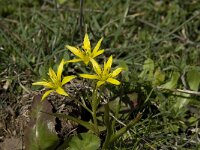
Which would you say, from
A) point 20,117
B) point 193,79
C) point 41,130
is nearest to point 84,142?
point 41,130

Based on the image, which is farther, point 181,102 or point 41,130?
point 181,102

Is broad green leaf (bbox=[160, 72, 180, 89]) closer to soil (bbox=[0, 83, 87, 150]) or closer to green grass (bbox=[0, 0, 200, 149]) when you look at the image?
green grass (bbox=[0, 0, 200, 149])

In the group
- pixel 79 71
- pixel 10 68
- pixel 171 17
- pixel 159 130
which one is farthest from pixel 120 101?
pixel 171 17

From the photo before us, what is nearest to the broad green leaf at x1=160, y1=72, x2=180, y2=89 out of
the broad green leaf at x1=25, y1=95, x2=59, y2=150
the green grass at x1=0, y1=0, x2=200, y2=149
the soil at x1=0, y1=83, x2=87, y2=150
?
the green grass at x1=0, y1=0, x2=200, y2=149

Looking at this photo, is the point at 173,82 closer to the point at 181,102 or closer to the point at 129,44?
the point at 181,102

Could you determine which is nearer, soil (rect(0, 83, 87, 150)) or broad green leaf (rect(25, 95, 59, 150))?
broad green leaf (rect(25, 95, 59, 150))

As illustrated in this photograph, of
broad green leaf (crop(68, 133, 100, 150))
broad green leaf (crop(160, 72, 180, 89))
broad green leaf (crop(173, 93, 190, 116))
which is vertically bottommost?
broad green leaf (crop(68, 133, 100, 150))

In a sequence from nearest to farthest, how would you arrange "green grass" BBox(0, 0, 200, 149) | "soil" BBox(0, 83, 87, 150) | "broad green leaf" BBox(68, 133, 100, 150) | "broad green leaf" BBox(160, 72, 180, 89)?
"broad green leaf" BBox(68, 133, 100, 150) < "soil" BBox(0, 83, 87, 150) < "green grass" BBox(0, 0, 200, 149) < "broad green leaf" BBox(160, 72, 180, 89)
